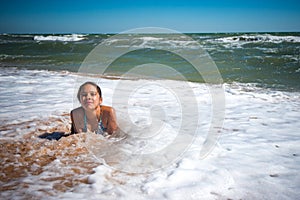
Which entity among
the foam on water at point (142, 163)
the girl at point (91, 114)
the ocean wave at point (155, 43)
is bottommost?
the foam on water at point (142, 163)

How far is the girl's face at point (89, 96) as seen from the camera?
2.49m

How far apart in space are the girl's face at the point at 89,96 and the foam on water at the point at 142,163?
39cm

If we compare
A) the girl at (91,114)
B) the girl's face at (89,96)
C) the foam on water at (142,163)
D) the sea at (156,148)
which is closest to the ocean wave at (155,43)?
the sea at (156,148)

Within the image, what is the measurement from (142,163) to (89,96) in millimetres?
960

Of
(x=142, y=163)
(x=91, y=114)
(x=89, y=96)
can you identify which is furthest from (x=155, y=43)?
(x=142, y=163)

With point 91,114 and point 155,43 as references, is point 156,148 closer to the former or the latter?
point 91,114

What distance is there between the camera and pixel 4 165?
6.79ft

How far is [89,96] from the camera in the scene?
2512 mm

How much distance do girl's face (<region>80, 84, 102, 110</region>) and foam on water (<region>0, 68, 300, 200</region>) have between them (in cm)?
39

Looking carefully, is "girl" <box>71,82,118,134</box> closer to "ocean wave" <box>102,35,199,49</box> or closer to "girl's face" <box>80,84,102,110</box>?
"girl's face" <box>80,84,102,110</box>

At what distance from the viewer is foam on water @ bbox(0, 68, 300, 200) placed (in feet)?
5.88

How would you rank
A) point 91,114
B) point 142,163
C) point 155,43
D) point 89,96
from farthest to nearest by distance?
point 155,43 → point 91,114 → point 89,96 → point 142,163

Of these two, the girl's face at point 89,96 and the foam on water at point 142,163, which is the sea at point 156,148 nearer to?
the foam on water at point 142,163

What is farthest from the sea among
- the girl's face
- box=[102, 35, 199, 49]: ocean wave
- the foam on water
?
box=[102, 35, 199, 49]: ocean wave
